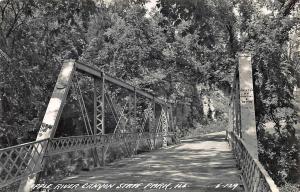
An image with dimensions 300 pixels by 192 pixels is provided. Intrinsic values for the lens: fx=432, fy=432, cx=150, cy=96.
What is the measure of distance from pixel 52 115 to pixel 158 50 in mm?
31416

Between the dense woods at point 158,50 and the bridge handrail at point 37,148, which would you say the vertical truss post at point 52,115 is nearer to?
the bridge handrail at point 37,148

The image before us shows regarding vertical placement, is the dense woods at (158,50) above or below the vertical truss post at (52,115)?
above

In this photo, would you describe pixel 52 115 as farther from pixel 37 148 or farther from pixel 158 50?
pixel 158 50

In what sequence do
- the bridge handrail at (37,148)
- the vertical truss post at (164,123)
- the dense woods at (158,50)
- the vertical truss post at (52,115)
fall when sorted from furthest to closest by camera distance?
the vertical truss post at (164,123)
the dense woods at (158,50)
the vertical truss post at (52,115)
the bridge handrail at (37,148)

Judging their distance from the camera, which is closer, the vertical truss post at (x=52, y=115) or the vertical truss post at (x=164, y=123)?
the vertical truss post at (x=52, y=115)

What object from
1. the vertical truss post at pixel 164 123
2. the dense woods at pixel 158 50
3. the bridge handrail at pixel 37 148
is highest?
the dense woods at pixel 158 50

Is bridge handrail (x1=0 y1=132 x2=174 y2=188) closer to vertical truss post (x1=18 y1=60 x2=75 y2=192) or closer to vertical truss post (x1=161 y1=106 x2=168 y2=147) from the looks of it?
vertical truss post (x1=18 y1=60 x2=75 y2=192)

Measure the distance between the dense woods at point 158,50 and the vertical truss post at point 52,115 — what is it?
123cm

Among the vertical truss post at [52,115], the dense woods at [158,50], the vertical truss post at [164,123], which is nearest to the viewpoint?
the vertical truss post at [52,115]

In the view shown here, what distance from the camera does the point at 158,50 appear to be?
41906 mm

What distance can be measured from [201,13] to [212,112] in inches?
2403

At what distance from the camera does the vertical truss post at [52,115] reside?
9.56 metres

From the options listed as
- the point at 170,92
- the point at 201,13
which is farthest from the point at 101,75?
the point at 170,92

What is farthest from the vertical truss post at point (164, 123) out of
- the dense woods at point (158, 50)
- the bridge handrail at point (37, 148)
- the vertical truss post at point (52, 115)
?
the vertical truss post at point (52, 115)
